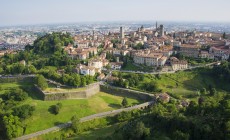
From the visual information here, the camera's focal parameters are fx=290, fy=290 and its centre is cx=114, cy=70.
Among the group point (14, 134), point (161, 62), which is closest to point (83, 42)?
point (161, 62)

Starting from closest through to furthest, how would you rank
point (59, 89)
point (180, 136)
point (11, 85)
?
point (180, 136)
point (59, 89)
point (11, 85)

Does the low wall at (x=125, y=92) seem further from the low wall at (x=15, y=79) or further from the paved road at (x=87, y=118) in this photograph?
the low wall at (x=15, y=79)

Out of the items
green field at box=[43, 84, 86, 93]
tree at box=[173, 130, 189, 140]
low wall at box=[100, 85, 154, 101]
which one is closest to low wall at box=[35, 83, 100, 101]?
green field at box=[43, 84, 86, 93]

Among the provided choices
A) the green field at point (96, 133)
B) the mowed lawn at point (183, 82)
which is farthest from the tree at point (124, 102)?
the mowed lawn at point (183, 82)

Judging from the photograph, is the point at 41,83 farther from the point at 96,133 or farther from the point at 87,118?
the point at 96,133

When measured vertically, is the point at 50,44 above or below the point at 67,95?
above

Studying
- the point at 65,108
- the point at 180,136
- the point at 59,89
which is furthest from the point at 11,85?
the point at 180,136
